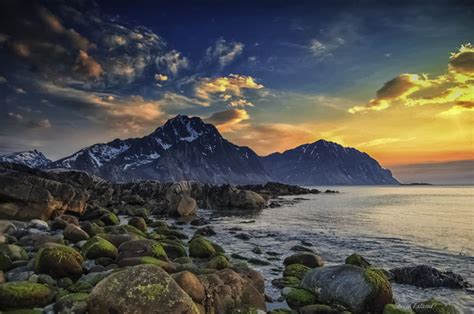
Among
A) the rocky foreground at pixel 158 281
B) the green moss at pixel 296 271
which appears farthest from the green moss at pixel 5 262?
the green moss at pixel 296 271

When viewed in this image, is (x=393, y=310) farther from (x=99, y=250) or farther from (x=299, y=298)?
(x=99, y=250)

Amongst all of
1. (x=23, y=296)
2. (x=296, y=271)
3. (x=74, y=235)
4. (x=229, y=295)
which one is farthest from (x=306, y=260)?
(x=23, y=296)

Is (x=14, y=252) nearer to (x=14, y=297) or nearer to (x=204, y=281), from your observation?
(x=14, y=297)

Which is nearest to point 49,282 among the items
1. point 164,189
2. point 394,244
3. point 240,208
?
point 394,244

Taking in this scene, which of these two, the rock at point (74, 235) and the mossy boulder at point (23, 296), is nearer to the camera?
the mossy boulder at point (23, 296)

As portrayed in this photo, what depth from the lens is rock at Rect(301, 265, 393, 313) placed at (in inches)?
492

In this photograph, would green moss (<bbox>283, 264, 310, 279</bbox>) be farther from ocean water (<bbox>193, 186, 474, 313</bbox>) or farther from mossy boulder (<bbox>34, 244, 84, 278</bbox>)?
→ mossy boulder (<bbox>34, 244, 84, 278</bbox>)

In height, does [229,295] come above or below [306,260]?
above

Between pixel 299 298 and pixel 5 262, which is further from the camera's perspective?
pixel 299 298

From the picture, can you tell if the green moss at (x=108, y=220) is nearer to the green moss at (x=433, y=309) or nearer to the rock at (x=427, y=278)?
the rock at (x=427, y=278)

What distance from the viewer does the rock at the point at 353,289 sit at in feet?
41.0

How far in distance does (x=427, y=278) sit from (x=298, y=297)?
7927 mm

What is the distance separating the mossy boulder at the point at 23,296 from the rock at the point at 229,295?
489 centimetres

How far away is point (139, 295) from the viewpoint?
8.68 meters
